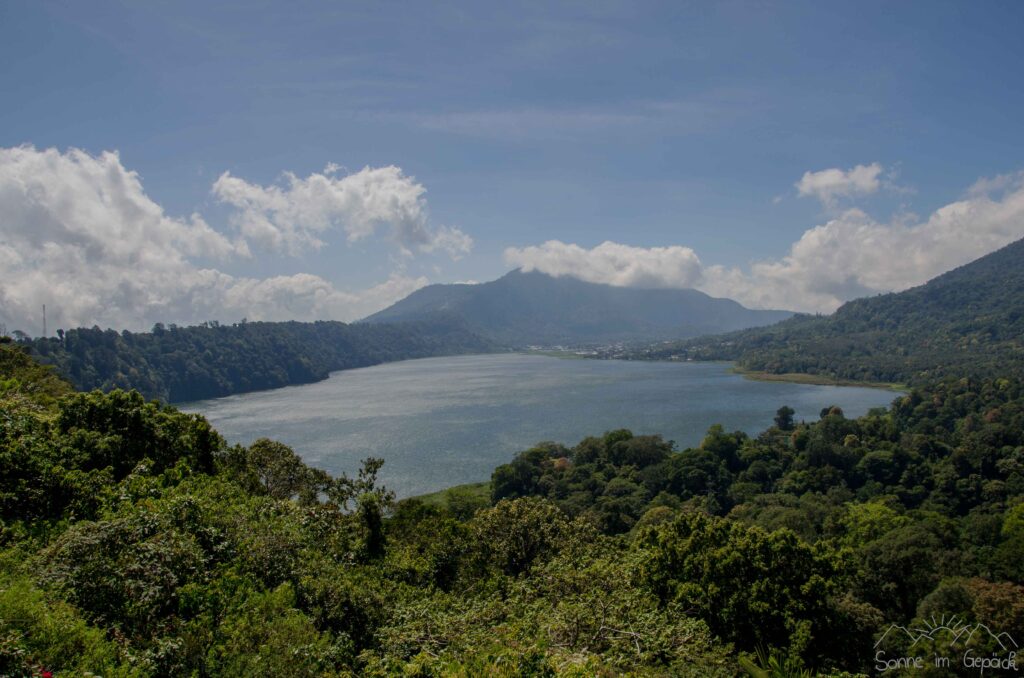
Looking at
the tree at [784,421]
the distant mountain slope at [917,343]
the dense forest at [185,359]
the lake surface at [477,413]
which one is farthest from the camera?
the distant mountain slope at [917,343]

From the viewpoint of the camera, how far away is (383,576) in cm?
1445

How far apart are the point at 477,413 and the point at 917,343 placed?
137m

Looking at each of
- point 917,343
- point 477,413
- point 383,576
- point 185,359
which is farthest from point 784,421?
point 185,359

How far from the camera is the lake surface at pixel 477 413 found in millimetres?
61125

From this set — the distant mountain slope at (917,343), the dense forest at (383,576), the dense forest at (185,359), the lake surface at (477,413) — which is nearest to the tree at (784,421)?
the lake surface at (477,413)

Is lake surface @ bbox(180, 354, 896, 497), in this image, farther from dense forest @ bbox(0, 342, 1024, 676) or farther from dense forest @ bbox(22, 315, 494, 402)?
dense forest @ bbox(0, 342, 1024, 676)

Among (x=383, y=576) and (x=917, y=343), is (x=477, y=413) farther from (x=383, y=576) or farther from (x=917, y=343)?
(x=917, y=343)

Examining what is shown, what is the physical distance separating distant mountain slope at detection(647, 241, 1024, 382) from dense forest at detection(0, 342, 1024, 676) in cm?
10007

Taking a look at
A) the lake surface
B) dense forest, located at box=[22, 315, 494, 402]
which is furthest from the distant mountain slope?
dense forest, located at box=[22, 315, 494, 402]

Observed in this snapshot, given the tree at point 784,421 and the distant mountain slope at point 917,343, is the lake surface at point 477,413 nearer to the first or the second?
the tree at point 784,421

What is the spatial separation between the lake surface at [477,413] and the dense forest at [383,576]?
3135 centimetres


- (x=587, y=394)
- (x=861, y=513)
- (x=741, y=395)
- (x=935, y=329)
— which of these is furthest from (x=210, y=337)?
(x=935, y=329)

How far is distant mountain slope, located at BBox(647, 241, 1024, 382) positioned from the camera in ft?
397

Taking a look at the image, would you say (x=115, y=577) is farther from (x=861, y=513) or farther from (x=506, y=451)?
(x=506, y=451)
